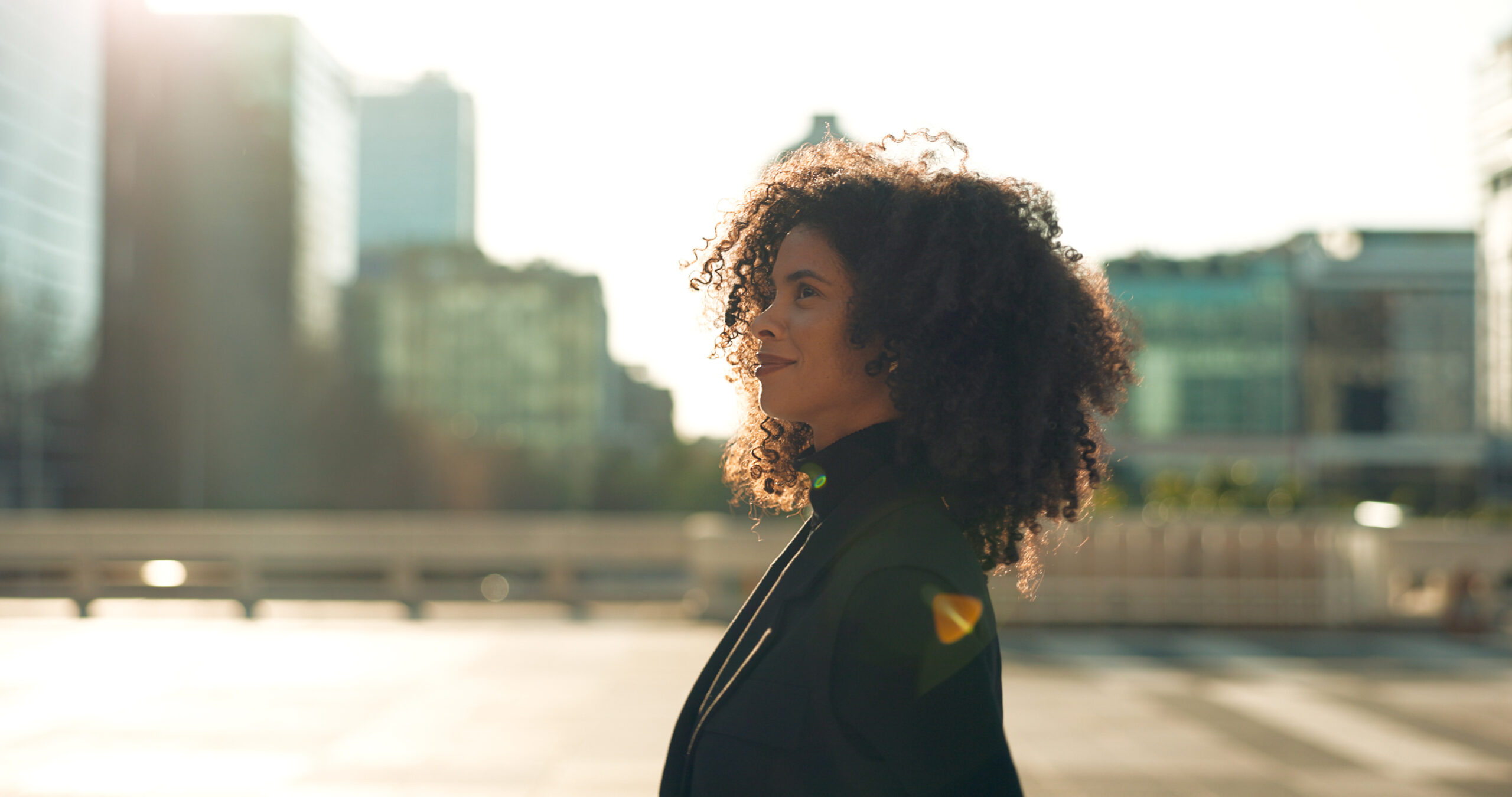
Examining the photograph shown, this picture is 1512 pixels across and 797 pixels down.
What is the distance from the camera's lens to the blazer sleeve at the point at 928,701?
4.07ft

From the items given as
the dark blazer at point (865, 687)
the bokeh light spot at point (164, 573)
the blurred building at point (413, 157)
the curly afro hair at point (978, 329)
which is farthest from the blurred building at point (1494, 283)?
the blurred building at point (413, 157)

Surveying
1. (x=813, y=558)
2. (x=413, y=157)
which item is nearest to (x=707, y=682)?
(x=813, y=558)

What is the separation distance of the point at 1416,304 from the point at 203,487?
5480cm

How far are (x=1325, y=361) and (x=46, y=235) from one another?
2016 inches

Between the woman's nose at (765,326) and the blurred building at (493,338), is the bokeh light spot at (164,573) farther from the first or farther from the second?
the blurred building at (493,338)

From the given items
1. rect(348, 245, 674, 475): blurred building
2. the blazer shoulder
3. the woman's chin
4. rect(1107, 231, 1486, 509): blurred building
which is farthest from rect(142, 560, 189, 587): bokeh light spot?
rect(348, 245, 674, 475): blurred building

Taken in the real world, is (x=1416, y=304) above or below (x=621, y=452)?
above

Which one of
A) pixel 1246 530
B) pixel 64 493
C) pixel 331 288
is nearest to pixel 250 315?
pixel 331 288

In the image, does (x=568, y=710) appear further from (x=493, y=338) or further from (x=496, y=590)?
(x=493, y=338)

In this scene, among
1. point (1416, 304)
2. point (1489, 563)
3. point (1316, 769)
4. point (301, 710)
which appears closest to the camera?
point (1316, 769)

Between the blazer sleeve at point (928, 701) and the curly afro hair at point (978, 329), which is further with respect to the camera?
the curly afro hair at point (978, 329)

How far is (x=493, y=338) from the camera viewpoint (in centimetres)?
7344

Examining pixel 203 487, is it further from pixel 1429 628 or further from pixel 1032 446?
pixel 1032 446

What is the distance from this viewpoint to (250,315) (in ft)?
179
